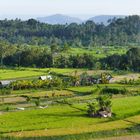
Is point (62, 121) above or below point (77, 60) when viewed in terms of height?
below

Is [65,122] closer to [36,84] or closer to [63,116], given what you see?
[63,116]

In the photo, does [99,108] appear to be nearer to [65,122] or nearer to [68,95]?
[65,122]

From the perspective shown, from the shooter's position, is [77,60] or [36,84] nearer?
[36,84]

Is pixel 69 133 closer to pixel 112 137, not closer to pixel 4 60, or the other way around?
pixel 112 137

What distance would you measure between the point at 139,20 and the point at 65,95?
85795 mm

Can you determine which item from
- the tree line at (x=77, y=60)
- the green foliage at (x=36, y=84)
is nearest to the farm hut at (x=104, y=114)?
the green foliage at (x=36, y=84)

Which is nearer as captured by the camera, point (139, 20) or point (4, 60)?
point (4, 60)

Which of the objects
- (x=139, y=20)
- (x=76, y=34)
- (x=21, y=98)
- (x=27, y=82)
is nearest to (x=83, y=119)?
(x=21, y=98)

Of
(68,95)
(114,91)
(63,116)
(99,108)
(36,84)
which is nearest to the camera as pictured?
(63,116)

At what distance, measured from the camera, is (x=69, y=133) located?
25234 mm

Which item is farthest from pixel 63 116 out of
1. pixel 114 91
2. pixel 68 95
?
pixel 114 91

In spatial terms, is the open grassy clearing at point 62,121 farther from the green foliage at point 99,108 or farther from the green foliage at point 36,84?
the green foliage at point 36,84

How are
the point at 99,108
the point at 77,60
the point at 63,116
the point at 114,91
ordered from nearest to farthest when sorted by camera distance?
1. the point at 63,116
2. the point at 99,108
3. the point at 114,91
4. the point at 77,60

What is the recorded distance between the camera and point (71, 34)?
101500 mm
